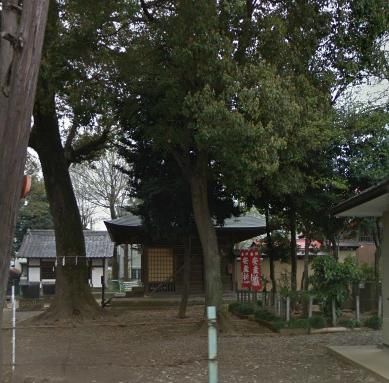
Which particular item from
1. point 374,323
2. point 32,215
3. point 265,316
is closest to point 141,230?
point 265,316

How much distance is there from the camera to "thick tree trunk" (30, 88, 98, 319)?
65.8ft

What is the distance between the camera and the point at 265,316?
17484 mm

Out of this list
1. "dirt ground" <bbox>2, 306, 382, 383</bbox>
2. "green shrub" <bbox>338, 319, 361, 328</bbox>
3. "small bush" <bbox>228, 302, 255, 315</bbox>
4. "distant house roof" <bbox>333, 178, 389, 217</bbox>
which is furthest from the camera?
"small bush" <bbox>228, 302, 255, 315</bbox>

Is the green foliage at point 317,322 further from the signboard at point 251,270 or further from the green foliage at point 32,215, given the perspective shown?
the green foliage at point 32,215

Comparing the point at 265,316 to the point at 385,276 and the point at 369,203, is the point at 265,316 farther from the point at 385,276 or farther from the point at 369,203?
the point at 369,203

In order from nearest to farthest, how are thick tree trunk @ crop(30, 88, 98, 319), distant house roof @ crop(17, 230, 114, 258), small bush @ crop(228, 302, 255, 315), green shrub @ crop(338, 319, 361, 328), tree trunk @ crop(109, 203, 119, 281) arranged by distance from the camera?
green shrub @ crop(338, 319, 361, 328)
small bush @ crop(228, 302, 255, 315)
thick tree trunk @ crop(30, 88, 98, 319)
distant house roof @ crop(17, 230, 114, 258)
tree trunk @ crop(109, 203, 119, 281)

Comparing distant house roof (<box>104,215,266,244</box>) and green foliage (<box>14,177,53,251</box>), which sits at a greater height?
green foliage (<box>14,177,53,251</box>)

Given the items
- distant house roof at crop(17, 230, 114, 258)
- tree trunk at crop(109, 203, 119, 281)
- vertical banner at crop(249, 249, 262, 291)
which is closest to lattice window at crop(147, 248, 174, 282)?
vertical banner at crop(249, 249, 262, 291)

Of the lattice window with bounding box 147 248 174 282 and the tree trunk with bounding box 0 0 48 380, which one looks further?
the lattice window with bounding box 147 248 174 282

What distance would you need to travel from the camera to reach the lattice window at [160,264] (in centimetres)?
3156

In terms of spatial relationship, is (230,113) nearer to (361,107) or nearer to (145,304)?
(361,107)

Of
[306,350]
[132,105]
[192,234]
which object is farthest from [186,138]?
[192,234]

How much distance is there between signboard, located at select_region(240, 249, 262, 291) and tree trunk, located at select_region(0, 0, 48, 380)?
49.9ft

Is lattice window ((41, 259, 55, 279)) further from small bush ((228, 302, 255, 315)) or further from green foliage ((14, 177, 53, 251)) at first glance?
small bush ((228, 302, 255, 315))
